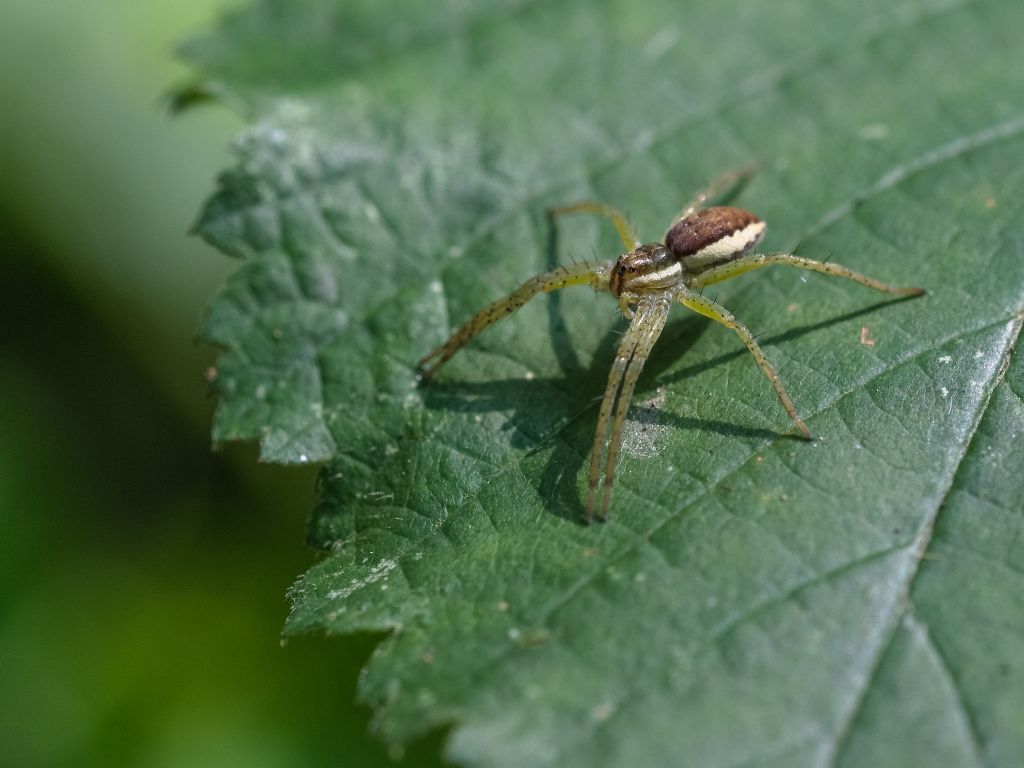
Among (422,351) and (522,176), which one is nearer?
(422,351)

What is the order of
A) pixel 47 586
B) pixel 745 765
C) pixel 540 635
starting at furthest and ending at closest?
pixel 47 586 < pixel 540 635 < pixel 745 765

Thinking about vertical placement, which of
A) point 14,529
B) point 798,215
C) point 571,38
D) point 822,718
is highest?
point 571,38

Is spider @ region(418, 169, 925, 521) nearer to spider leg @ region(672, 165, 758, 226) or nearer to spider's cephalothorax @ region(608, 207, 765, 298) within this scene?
spider's cephalothorax @ region(608, 207, 765, 298)

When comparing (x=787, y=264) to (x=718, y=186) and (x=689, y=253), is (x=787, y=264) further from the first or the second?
(x=718, y=186)

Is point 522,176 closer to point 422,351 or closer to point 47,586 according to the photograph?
point 422,351

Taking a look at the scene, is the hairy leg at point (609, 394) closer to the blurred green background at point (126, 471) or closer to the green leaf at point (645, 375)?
the green leaf at point (645, 375)

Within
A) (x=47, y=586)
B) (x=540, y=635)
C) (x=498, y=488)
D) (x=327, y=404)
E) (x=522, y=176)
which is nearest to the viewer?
(x=540, y=635)

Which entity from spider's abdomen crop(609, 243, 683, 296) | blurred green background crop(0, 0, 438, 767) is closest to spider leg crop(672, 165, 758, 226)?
spider's abdomen crop(609, 243, 683, 296)

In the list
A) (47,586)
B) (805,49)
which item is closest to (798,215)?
(805,49)
